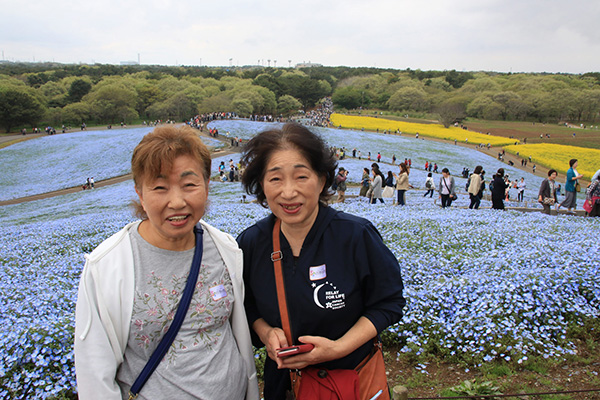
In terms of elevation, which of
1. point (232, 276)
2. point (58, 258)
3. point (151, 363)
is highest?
point (232, 276)

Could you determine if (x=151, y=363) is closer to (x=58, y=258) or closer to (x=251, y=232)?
(x=251, y=232)

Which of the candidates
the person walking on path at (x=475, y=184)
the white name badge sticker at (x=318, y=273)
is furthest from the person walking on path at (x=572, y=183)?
the white name badge sticker at (x=318, y=273)

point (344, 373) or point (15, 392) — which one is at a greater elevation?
point (344, 373)

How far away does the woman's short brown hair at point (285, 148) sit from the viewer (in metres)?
2.15

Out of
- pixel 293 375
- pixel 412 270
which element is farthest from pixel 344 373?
pixel 412 270

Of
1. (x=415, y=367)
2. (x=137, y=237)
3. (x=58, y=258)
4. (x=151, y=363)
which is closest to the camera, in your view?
(x=151, y=363)

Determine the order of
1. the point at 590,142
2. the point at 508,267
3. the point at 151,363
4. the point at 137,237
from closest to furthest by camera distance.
→ the point at 151,363 < the point at 137,237 < the point at 508,267 < the point at 590,142

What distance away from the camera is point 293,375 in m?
2.20

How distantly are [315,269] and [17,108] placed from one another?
60.5 meters

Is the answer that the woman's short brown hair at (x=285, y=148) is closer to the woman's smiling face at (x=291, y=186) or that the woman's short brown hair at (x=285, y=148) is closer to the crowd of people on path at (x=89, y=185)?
the woman's smiling face at (x=291, y=186)

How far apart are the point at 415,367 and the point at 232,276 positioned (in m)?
2.95

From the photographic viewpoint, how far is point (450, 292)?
16.7 feet

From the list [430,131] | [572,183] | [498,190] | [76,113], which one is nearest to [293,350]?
[498,190]

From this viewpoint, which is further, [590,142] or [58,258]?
[590,142]
